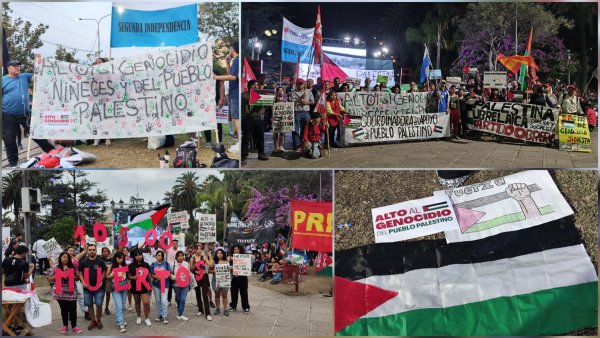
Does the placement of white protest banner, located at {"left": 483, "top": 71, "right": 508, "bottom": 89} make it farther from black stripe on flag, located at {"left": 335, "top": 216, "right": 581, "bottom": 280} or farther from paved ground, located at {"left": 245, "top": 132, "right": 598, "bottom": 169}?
black stripe on flag, located at {"left": 335, "top": 216, "right": 581, "bottom": 280}

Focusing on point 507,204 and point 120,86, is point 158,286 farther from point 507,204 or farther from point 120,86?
point 507,204

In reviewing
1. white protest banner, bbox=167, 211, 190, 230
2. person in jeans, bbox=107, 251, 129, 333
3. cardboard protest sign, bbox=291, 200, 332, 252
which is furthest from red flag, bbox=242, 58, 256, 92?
person in jeans, bbox=107, 251, 129, 333

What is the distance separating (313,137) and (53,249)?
311cm

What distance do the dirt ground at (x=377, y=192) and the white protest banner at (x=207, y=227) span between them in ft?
4.38

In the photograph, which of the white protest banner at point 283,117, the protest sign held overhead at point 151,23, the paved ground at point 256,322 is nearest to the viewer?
Result: the protest sign held overhead at point 151,23

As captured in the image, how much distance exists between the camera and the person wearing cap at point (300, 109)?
5.71m

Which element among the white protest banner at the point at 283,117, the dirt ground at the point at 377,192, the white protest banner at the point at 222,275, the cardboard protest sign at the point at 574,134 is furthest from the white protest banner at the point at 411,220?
the white protest banner at the point at 222,275

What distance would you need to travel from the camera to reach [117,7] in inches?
215

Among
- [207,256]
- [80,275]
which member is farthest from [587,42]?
[80,275]

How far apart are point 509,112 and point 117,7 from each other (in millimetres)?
4500

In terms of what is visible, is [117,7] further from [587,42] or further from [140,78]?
[587,42]

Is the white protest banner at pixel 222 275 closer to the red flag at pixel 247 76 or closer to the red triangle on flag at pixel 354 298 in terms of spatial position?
the red triangle on flag at pixel 354 298

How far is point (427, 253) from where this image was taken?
5594 millimetres

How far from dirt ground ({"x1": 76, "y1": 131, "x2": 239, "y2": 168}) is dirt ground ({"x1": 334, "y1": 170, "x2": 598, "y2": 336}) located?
128 cm
